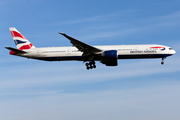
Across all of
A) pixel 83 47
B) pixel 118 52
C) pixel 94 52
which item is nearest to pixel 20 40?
pixel 83 47

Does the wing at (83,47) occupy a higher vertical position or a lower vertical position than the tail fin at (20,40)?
lower

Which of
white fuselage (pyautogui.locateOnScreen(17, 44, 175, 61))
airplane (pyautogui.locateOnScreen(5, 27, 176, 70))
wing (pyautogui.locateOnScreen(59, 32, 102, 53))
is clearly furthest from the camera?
white fuselage (pyautogui.locateOnScreen(17, 44, 175, 61))

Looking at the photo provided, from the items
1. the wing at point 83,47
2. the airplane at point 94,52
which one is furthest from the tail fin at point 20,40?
the wing at point 83,47

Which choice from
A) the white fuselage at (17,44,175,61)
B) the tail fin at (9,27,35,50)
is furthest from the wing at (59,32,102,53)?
the tail fin at (9,27,35,50)

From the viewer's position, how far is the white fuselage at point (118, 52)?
4222 centimetres

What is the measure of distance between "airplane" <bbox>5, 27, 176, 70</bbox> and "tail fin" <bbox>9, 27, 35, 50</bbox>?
1.57 metres

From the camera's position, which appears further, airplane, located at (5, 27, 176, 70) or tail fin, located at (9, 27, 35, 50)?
tail fin, located at (9, 27, 35, 50)

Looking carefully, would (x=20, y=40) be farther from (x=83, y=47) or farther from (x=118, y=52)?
(x=118, y=52)

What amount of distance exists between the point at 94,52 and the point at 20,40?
14609mm

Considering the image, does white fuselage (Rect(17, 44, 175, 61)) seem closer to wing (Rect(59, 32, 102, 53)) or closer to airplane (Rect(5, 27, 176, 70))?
airplane (Rect(5, 27, 176, 70))

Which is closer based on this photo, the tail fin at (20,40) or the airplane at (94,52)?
the airplane at (94,52)

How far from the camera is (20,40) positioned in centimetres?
4731

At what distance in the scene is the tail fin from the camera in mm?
46875

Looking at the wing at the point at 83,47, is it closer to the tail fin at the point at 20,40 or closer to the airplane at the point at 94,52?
the airplane at the point at 94,52
